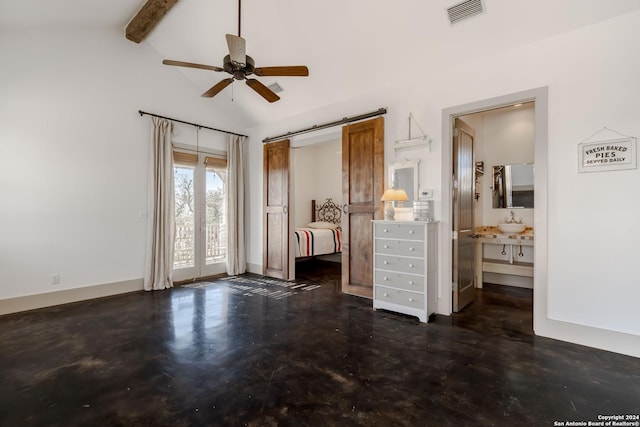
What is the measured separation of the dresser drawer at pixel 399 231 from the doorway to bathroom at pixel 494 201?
461 millimetres

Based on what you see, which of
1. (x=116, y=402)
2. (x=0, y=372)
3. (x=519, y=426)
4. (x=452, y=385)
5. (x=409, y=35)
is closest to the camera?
(x=519, y=426)

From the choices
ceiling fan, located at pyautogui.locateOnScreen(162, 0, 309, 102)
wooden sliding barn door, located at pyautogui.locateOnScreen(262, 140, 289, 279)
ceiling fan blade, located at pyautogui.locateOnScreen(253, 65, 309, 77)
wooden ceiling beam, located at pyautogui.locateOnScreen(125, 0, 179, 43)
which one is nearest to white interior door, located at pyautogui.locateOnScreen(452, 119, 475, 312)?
ceiling fan blade, located at pyautogui.locateOnScreen(253, 65, 309, 77)

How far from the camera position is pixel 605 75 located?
2.74m

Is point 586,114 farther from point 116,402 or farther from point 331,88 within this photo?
point 116,402

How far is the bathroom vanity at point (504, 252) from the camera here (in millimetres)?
4613

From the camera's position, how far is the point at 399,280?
12.1 ft

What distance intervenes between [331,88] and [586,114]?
3.14 m

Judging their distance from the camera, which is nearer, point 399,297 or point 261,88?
point 261,88

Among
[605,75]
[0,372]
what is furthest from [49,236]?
[605,75]

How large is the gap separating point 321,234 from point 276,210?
1596mm

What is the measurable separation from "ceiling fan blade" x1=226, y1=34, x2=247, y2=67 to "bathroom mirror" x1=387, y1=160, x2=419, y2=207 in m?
2.31

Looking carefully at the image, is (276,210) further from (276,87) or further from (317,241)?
(276,87)

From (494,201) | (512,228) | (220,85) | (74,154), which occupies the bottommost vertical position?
(512,228)

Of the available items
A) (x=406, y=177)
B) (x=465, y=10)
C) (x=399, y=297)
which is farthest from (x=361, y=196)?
(x=465, y=10)
